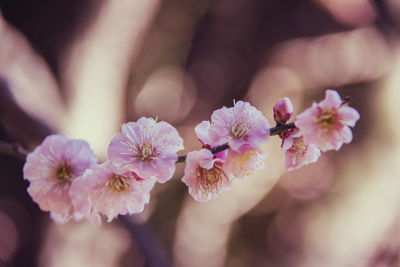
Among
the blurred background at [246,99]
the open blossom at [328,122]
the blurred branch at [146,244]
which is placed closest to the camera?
the open blossom at [328,122]

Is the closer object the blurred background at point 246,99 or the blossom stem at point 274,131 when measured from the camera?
the blossom stem at point 274,131

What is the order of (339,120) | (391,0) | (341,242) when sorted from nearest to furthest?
(339,120) → (391,0) → (341,242)

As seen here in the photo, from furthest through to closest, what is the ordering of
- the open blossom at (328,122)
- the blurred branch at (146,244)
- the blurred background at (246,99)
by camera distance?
the blurred background at (246,99), the blurred branch at (146,244), the open blossom at (328,122)

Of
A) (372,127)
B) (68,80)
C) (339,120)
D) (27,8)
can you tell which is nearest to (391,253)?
(372,127)

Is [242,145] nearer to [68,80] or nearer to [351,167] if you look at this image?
[68,80]

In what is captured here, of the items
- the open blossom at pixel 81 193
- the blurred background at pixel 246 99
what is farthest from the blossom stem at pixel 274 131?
the blurred background at pixel 246 99

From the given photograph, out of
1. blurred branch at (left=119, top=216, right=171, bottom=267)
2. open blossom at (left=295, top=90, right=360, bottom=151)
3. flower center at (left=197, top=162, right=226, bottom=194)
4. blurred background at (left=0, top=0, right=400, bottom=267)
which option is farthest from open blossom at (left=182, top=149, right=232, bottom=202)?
blurred background at (left=0, top=0, right=400, bottom=267)

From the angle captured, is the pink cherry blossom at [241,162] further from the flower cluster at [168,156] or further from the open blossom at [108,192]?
the open blossom at [108,192]


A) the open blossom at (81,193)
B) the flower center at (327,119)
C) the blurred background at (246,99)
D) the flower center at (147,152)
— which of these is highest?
the blurred background at (246,99)

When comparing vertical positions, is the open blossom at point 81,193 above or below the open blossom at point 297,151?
below

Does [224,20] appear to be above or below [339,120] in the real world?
above
